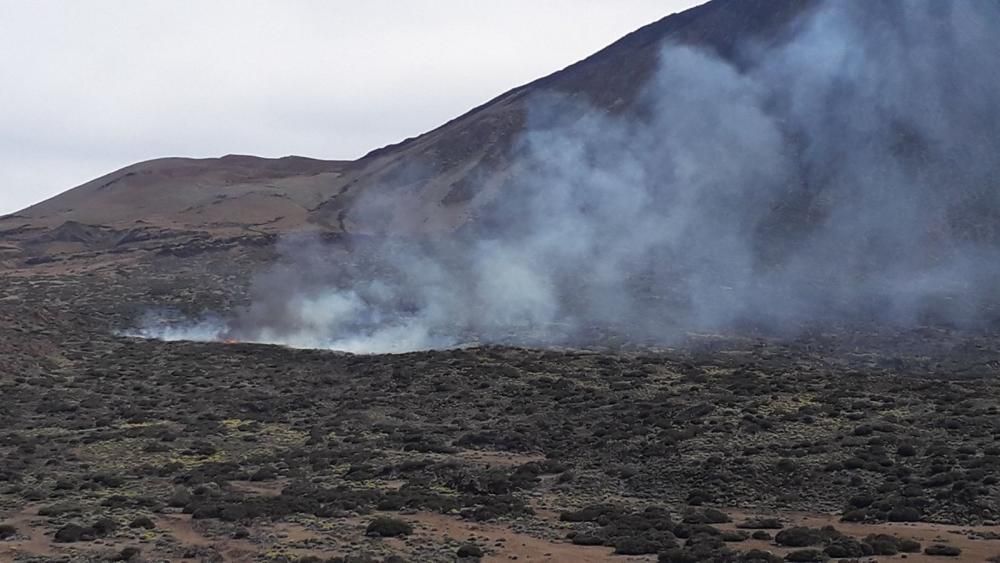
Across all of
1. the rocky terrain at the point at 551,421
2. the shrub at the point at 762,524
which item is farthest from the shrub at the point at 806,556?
the shrub at the point at 762,524

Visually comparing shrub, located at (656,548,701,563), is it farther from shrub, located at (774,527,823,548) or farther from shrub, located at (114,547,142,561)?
shrub, located at (114,547,142,561)

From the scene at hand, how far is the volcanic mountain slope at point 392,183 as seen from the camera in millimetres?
100438

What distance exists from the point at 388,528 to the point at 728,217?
6421 cm

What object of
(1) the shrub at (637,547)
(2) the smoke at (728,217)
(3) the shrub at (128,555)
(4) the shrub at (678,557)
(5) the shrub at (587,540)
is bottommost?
(5) the shrub at (587,540)

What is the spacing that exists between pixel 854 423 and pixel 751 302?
33667 mm

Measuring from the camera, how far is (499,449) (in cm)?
3612

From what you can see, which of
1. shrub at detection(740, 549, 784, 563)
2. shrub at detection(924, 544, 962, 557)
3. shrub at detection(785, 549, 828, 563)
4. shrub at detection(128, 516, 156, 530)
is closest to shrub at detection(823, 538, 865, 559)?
shrub at detection(785, 549, 828, 563)

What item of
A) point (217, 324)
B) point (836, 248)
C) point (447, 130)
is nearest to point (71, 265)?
point (217, 324)

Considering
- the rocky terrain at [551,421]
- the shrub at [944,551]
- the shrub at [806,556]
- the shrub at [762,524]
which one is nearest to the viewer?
the shrub at [944,551]

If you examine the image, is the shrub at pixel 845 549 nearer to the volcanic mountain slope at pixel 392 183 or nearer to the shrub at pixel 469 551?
the shrub at pixel 469 551

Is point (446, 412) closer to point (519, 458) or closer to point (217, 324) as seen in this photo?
point (519, 458)

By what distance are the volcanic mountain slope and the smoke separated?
10.3 feet

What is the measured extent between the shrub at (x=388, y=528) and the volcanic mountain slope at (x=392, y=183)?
69.9 metres

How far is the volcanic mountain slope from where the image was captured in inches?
3954
